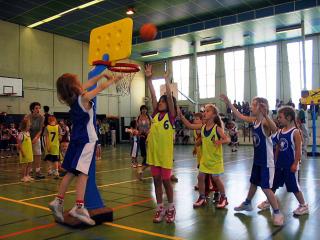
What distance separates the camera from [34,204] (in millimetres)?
5105

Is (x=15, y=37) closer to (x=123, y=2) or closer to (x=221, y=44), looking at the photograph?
(x=123, y=2)

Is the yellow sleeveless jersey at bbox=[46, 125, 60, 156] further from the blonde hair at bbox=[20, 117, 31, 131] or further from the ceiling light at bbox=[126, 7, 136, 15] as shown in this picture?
the ceiling light at bbox=[126, 7, 136, 15]

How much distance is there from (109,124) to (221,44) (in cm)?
1047

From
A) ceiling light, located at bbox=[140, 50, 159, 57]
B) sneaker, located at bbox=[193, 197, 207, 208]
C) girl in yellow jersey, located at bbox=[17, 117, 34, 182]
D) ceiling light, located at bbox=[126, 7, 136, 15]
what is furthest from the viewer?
ceiling light, located at bbox=[140, 50, 159, 57]

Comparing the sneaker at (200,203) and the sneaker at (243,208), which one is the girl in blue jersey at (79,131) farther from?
the sneaker at (243,208)

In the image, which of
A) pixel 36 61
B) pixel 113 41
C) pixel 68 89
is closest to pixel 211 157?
pixel 113 41

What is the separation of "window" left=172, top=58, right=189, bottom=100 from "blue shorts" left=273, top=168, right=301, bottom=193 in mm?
21928

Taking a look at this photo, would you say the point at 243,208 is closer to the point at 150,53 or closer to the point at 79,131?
the point at 79,131

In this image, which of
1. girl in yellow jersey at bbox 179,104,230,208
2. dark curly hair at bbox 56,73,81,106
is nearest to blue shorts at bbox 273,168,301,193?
girl in yellow jersey at bbox 179,104,230,208

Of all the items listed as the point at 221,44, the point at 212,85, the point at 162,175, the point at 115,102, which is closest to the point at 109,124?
the point at 115,102

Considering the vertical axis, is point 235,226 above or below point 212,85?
below

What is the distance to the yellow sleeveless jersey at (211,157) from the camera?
480 centimetres

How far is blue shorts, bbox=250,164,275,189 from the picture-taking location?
13.6ft

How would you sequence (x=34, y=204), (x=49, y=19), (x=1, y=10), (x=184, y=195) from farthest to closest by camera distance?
1. (x=49, y=19)
2. (x=1, y=10)
3. (x=184, y=195)
4. (x=34, y=204)
